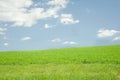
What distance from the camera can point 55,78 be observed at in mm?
18438

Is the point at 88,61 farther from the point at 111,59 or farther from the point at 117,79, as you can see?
the point at 117,79

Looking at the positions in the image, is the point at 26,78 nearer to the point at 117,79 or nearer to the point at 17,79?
the point at 17,79

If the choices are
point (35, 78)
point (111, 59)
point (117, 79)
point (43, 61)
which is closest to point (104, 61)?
point (111, 59)

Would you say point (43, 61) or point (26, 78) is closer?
point (26, 78)

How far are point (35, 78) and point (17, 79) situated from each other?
124 cm

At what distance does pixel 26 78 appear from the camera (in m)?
18.6

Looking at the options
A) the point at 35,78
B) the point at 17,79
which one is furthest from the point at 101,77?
the point at 17,79

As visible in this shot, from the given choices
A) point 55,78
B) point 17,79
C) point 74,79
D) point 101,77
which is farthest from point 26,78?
point 101,77

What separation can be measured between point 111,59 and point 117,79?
14.8 meters

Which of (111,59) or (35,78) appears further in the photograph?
(111,59)

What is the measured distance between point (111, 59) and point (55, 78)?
16.5 metres

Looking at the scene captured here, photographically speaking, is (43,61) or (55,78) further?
(43,61)

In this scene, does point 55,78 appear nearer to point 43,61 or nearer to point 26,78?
point 26,78

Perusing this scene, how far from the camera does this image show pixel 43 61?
33844mm
